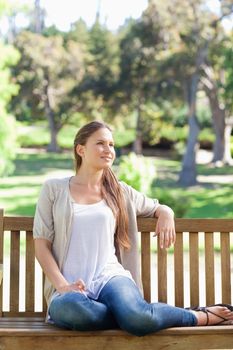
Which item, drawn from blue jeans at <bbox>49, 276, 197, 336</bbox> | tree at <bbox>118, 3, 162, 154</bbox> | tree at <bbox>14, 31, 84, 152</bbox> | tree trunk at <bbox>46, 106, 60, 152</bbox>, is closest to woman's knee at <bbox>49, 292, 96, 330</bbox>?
blue jeans at <bbox>49, 276, 197, 336</bbox>

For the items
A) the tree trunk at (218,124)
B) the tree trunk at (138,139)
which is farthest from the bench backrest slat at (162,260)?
the tree trunk at (138,139)

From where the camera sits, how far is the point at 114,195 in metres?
3.61

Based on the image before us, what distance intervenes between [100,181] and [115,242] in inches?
12.6

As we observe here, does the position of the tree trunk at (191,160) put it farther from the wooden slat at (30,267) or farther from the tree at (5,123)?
the wooden slat at (30,267)

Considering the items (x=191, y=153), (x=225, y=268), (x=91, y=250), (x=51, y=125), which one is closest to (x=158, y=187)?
(x=191, y=153)

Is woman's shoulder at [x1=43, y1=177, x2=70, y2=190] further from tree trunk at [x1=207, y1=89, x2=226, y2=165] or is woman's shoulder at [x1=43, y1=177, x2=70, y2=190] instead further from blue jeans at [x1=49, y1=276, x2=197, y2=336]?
tree trunk at [x1=207, y1=89, x2=226, y2=165]

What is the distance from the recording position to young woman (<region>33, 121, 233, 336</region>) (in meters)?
3.22

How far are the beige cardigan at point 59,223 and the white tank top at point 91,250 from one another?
0.04m

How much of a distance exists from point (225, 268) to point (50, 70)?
24541mm

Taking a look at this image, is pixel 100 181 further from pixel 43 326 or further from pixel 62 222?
pixel 43 326

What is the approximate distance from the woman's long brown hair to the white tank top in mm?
76

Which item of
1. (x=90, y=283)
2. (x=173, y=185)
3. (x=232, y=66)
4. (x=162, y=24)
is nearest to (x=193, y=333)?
(x=90, y=283)

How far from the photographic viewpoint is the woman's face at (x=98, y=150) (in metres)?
3.62

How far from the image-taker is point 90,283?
3404 millimetres
